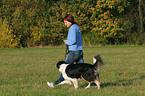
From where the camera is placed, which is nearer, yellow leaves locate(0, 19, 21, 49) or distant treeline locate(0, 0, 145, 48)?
yellow leaves locate(0, 19, 21, 49)

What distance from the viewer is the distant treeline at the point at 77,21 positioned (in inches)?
1389

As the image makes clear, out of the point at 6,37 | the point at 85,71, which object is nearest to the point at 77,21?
the point at 6,37

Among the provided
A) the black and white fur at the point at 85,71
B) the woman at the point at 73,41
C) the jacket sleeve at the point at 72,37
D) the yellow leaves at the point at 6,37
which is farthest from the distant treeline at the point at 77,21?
the black and white fur at the point at 85,71

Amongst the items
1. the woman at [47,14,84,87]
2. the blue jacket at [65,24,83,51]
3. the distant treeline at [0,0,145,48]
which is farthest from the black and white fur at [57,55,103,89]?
the distant treeline at [0,0,145,48]

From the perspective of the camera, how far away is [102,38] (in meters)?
35.6

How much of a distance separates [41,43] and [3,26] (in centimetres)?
557

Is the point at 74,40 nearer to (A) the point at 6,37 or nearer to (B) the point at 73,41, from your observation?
(B) the point at 73,41

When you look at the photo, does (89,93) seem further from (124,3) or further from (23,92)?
(124,3)

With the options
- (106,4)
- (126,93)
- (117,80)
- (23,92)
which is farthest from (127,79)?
(106,4)

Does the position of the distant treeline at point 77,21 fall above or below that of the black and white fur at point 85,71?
above

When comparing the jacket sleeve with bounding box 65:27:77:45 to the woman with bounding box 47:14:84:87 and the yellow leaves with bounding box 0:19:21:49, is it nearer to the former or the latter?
the woman with bounding box 47:14:84:87

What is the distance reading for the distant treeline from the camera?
35.3 m

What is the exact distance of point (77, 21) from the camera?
117ft

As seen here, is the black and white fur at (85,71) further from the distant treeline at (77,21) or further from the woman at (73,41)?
the distant treeline at (77,21)
